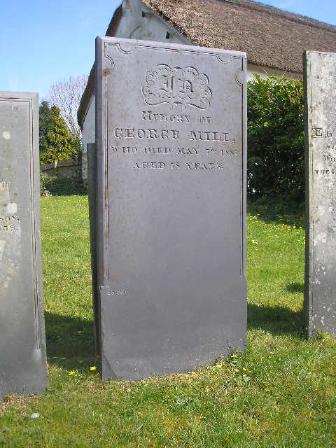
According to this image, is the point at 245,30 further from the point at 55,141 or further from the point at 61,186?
the point at 55,141

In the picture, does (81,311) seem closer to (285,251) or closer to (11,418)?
(11,418)

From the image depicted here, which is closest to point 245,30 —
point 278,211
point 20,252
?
point 278,211

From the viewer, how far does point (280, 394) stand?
382 centimetres

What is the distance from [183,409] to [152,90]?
233 cm

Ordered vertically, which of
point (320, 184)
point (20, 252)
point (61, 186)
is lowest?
point (20, 252)

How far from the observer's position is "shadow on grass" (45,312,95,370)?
445 centimetres

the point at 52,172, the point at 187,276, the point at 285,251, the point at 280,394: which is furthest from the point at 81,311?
the point at 52,172

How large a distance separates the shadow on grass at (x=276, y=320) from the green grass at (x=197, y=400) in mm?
10

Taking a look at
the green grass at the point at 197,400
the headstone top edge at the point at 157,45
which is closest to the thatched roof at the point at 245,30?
the headstone top edge at the point at 157,45

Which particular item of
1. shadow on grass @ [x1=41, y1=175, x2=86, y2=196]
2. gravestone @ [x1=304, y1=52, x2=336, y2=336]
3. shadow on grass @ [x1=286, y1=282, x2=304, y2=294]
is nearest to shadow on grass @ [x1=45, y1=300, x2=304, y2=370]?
gravestone @ [x1=304, y1=52, x2=336, y2=336]

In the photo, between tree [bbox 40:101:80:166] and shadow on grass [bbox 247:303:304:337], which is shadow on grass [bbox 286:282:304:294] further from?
tree [bbox 40:101:80:166]

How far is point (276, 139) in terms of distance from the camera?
13.3 metres

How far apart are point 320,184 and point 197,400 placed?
7.31ft

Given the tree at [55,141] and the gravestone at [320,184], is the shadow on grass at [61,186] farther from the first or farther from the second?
the gravestone at [320,184]
